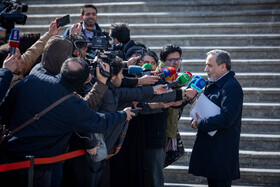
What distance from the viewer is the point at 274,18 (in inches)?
310

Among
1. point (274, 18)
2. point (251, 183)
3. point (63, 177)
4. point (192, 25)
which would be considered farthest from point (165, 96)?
point (274, 18)

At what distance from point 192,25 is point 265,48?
4.59ft

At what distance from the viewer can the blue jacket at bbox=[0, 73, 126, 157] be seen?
329cm

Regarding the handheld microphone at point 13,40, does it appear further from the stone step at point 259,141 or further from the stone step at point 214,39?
the stone step at point 214,39

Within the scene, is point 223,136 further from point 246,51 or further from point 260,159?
point 246,51

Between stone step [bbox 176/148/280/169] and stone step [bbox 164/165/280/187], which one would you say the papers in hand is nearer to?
stone step [bbox 164/165/280/187]

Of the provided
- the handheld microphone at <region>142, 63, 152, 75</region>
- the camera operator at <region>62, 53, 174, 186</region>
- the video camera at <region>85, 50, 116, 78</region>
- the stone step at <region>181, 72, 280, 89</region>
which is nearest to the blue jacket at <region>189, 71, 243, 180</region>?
the handheld microphone at <region>142, 63, 152, 75</region>

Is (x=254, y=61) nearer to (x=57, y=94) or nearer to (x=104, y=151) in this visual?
(x=104, y=151)

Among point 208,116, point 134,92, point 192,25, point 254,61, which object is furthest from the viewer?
point 192,25

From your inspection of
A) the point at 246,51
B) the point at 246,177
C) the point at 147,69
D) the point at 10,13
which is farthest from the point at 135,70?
the point at 246,51

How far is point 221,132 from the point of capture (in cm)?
438

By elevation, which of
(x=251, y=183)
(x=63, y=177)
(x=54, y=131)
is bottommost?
(x=251, y=183)

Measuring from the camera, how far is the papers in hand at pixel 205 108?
14.4 feet

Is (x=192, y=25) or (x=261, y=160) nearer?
(x=261, y=160)
